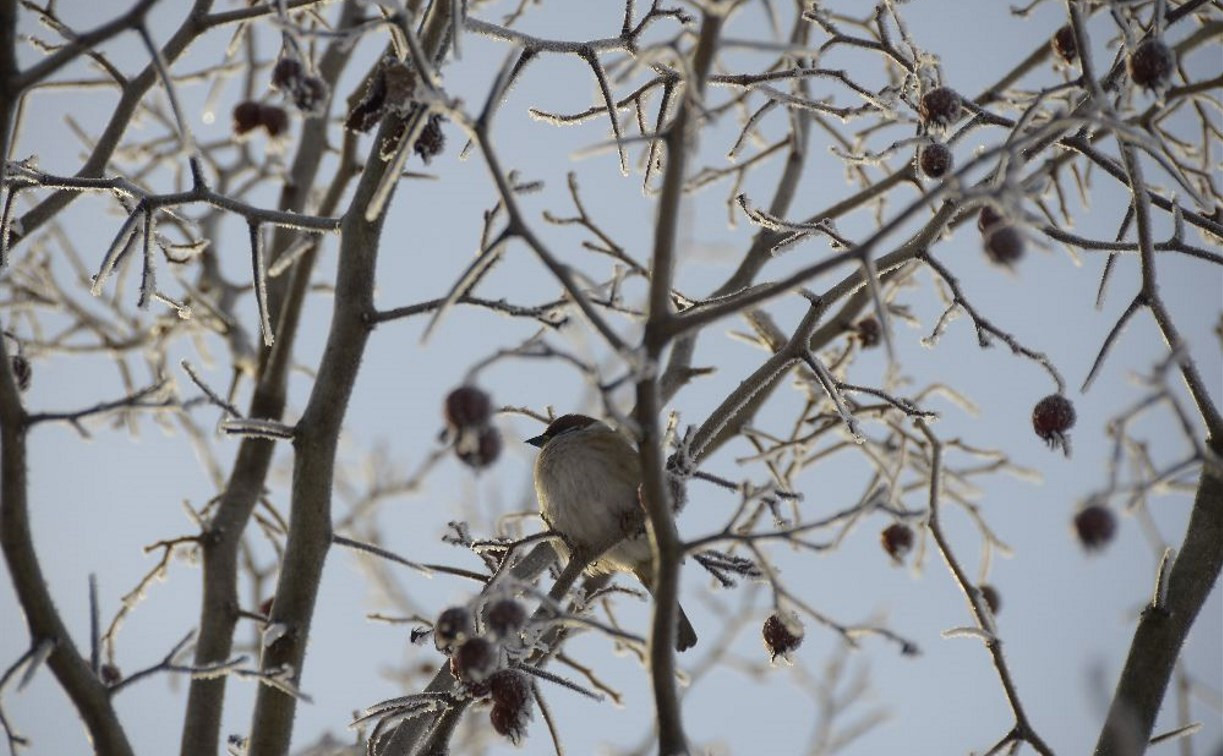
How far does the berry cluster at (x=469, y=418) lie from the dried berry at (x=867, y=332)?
2.79m

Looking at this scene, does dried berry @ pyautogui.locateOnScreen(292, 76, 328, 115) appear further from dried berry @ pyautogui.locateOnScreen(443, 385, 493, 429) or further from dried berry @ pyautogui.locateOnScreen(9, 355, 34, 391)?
dried berry @ pyautogui.locateOnScreen(9, 355, 34, 391)

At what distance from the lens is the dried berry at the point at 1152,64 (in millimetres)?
2596

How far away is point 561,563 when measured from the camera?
169 inches

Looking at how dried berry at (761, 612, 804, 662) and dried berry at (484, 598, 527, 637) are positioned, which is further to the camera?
dried berry at (761, 612, 804, 662)

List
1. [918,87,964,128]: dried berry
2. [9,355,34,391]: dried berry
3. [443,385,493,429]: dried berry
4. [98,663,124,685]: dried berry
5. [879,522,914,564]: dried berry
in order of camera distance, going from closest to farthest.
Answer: [443,385,493,429]: dried berry, [918,87,964,128]: dried berry, [9,355,34,391]: dried berry, [98,663,124,685]: dried berry, [879,522,914,564]: dried berry

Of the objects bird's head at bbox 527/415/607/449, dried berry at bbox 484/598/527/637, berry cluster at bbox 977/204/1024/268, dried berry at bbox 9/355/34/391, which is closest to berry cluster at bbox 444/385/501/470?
dried berry at bbox 484/598/527/637

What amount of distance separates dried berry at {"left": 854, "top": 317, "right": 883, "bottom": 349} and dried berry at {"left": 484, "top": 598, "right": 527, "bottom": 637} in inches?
101

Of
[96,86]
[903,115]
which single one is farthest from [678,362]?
[96,86]

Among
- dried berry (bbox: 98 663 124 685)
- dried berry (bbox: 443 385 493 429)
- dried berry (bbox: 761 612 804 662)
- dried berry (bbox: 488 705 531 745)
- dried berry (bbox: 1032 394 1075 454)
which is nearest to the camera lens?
dried berry (bbox: 443 385 493 429)

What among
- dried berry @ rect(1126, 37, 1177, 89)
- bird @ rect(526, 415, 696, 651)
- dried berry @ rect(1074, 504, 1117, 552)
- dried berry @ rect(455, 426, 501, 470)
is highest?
bird @ rect(526, 415, 696, 651)

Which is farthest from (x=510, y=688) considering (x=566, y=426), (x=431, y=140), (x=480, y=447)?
(x=566, y=426)

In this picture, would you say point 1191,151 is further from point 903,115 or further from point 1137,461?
point 1137,461

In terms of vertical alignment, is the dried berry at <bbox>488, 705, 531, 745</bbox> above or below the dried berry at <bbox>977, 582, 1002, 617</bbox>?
below

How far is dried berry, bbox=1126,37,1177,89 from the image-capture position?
260 cm
